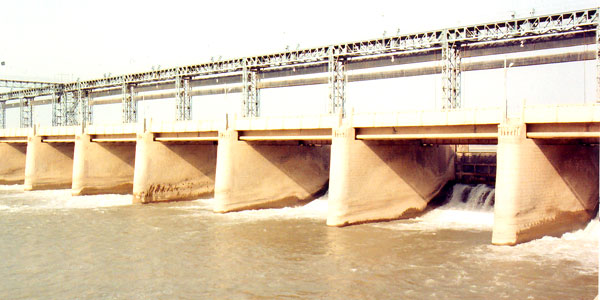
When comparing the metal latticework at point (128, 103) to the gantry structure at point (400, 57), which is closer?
the gantry structure at point (400, 57)

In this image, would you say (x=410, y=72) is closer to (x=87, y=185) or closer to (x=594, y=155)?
(x=594, y=155)

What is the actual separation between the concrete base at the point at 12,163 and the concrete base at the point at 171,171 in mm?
30615

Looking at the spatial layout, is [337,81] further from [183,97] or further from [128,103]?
[128,103]

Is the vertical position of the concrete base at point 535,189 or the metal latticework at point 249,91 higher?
the metal latticework at point 249,91

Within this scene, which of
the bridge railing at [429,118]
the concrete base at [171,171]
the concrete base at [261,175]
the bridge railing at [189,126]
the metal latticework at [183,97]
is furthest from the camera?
the metal latticework at [183,97]

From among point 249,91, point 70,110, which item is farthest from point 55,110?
point 249,91

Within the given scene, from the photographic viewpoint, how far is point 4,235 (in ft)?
107

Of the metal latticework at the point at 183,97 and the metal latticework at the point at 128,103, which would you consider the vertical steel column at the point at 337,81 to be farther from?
the metal latticework at the point at 128,103

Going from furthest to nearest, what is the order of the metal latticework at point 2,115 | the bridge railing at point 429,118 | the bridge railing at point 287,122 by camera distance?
the metal latticework at point 2,115 < the bridge railing at point 287,122 < the bridge railing at point 429,118

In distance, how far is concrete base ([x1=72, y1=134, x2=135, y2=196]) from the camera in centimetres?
5356

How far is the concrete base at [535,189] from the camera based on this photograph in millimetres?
27062

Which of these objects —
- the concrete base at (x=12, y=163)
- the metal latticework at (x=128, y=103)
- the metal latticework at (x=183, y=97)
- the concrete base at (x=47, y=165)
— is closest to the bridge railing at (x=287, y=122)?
the metal latticework at (x=183, y=97)

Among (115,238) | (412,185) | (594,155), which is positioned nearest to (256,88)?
(412,185)

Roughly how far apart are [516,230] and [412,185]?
37.6ft
